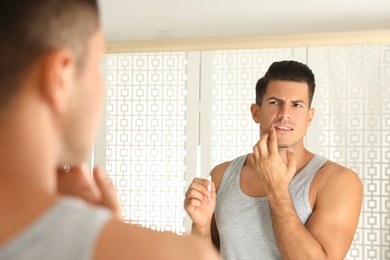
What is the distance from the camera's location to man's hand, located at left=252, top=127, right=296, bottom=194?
1.72m

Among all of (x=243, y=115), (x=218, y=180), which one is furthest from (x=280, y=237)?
(x=243, y=115)

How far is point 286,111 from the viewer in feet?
A: 6.15

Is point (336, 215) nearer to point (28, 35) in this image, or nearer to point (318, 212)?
point (318, 212)

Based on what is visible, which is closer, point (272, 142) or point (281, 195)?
point (281, 195)

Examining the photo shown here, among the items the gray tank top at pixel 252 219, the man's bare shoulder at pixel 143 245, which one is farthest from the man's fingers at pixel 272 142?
the man's bare shoulder at pixel 143 245

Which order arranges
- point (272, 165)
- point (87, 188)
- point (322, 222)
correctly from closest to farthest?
point (87, 188) → point (322, 222) → point (272, 165)

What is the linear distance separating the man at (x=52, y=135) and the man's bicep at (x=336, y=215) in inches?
47.3

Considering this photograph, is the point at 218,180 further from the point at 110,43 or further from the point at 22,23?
the point at 22,23

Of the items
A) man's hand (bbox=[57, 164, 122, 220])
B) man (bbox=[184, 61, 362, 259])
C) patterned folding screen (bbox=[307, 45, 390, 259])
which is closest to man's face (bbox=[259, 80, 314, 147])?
man (bbox=[184, 61, 362, 259])

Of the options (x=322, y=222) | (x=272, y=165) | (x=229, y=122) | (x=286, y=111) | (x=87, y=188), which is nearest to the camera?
(x=87, y=188)

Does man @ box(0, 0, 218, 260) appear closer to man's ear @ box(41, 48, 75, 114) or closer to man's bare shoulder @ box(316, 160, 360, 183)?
man's ear @ box(41, 48, 75, 114)

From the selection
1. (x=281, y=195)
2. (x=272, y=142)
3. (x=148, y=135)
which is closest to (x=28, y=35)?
(x=281, y=195)

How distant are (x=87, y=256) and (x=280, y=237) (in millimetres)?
1248

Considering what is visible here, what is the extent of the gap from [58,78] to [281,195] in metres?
1.26
